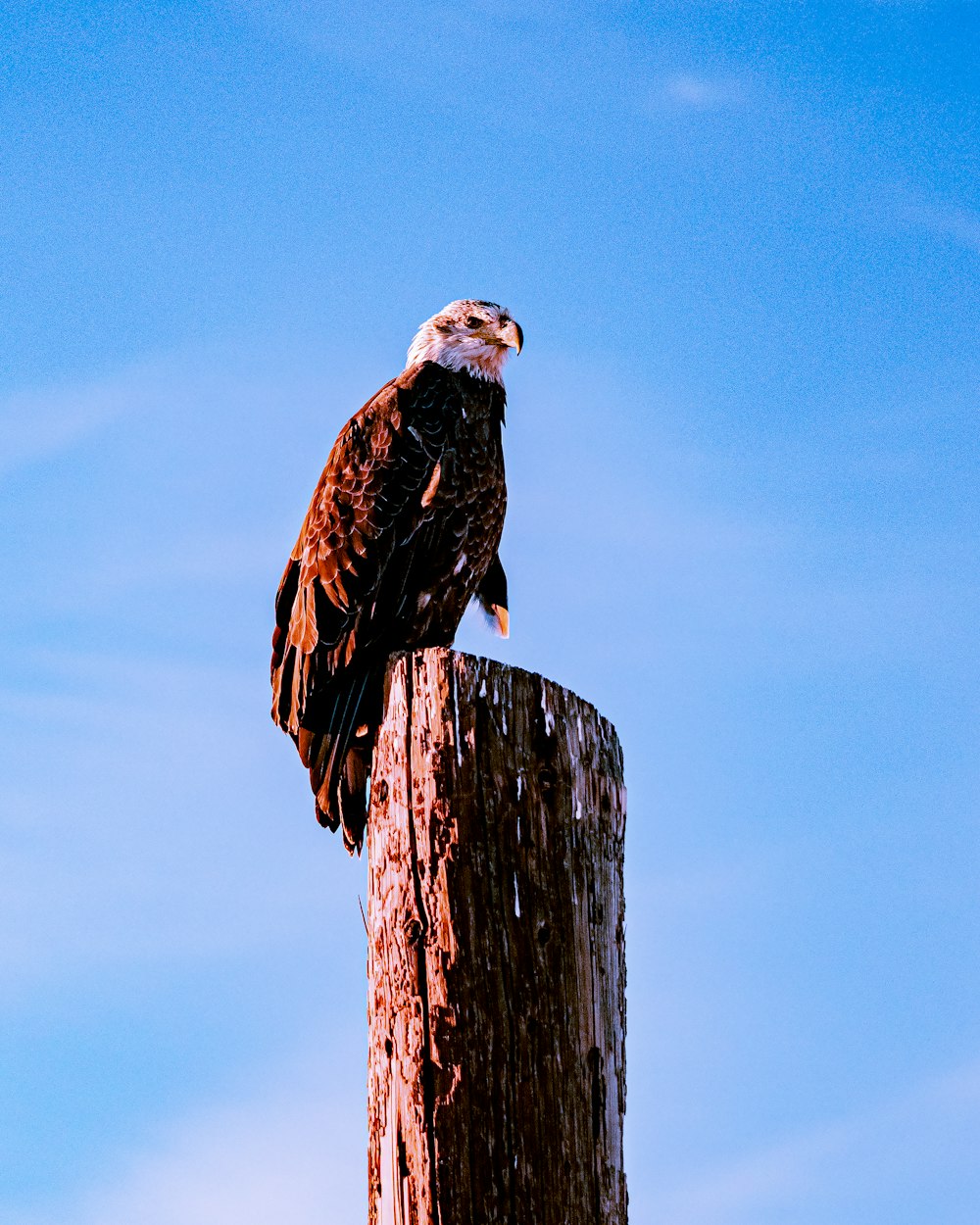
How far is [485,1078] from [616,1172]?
1.23 feet

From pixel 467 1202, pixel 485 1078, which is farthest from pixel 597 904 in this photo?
pixel 467 1202

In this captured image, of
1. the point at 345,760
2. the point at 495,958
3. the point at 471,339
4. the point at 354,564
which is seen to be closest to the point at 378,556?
the point at 354,564

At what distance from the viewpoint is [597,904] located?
3.02 meters

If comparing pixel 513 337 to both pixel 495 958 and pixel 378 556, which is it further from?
pixel 495 958

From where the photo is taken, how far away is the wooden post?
9.05 feet

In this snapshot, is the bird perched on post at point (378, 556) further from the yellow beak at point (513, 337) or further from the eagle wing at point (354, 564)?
the yellow beak at point (513, 337)

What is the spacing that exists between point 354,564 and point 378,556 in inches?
3.9

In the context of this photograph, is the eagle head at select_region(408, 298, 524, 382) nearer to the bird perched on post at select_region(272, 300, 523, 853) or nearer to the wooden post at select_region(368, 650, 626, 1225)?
the bird perched on post at select_region(272, 300, 523, 853)

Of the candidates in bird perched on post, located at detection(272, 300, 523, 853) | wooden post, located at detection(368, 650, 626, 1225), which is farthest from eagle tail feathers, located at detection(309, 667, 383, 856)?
wooden post, located at detection(368, 650, 626, 1225)

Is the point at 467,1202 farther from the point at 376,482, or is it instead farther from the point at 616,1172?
the point at 376,482

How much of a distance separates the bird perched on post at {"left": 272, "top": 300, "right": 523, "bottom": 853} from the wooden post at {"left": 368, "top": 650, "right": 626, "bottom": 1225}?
4.66 feet

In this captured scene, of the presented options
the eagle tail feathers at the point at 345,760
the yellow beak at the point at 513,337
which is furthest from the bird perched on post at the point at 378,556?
the yellow beak at the point at 513,337

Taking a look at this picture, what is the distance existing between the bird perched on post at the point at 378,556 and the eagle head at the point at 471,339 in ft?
0.64

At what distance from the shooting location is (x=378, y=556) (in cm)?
500
